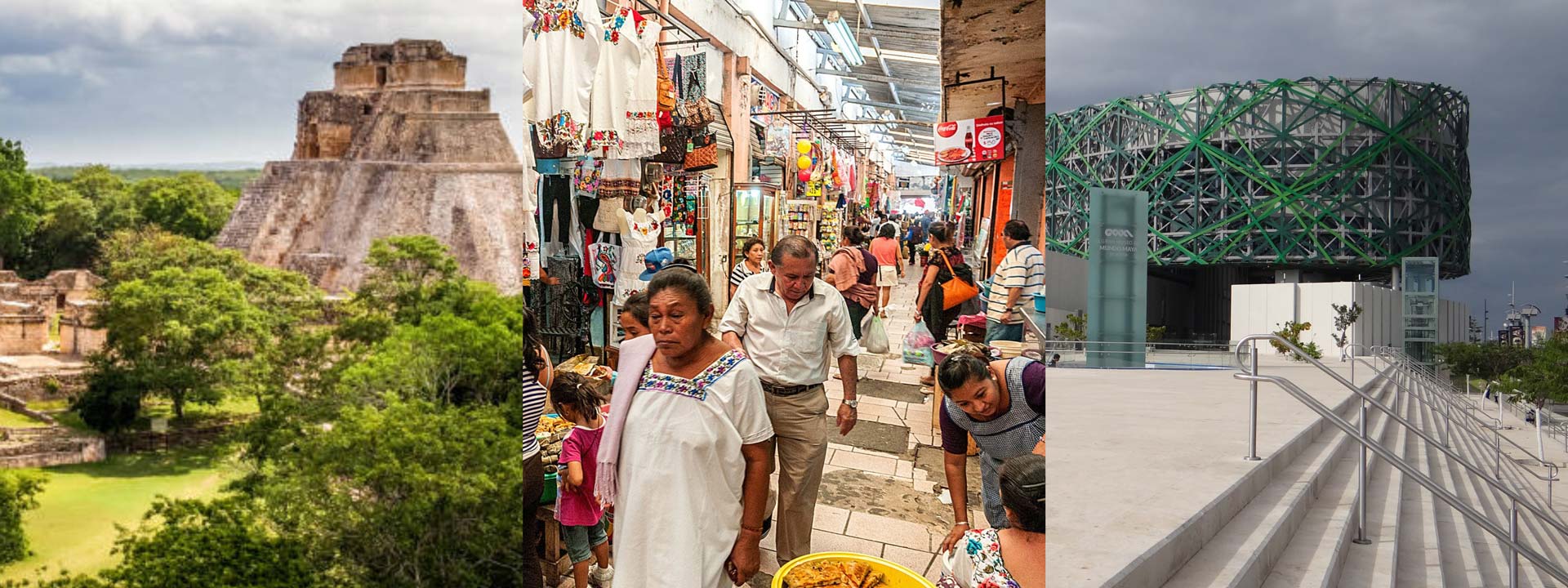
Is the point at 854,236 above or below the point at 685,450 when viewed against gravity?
above

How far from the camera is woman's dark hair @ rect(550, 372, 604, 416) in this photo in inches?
62.2

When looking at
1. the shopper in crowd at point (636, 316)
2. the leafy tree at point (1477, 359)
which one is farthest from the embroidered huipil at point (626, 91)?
the leafy tree at point (1477, 359)

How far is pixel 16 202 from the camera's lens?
7.33 feet

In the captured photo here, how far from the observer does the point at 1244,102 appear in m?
12.7

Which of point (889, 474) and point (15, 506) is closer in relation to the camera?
point (889, 474)

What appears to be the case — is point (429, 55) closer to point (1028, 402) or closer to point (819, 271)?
point (819, 271)

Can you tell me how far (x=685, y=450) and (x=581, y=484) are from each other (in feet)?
1.30

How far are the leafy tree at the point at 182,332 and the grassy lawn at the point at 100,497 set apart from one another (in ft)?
0.76

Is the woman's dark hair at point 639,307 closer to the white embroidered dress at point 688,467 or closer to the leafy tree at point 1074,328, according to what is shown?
the white embroidered dress at point 688,467

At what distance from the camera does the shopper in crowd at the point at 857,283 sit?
1.56m

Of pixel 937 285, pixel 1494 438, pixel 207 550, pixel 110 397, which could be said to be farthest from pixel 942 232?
pixel 1494 438

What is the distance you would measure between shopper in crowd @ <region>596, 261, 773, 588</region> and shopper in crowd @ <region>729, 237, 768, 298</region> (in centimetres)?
33

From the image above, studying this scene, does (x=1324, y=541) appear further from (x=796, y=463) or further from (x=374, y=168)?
(x=374, y=168)

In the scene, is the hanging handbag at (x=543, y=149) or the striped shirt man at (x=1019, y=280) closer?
the striped shirt man at (x=1019, y=280)
